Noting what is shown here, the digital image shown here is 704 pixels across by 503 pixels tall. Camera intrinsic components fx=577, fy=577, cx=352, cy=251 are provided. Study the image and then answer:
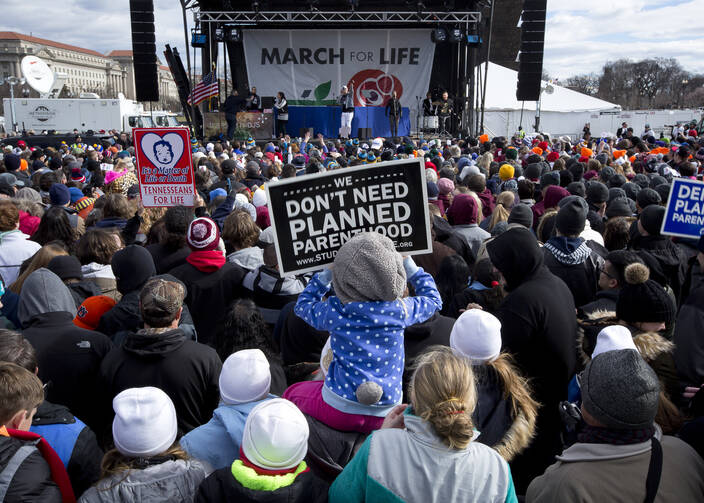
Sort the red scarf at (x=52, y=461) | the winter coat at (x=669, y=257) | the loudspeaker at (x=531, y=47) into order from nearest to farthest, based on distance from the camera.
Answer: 1. the red scarf at (x=52, y=461)
2. the winter coat at (x=669, y=257)
3. the loudspeaker at (x=531, y=47)

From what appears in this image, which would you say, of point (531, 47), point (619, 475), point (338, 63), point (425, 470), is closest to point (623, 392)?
point (619, 475)

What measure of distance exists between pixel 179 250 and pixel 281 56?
1836 cm

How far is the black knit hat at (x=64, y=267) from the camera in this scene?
3717 millimetres

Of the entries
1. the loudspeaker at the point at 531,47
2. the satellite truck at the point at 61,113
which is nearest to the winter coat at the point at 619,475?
the loudspeaker at the point at 531,47

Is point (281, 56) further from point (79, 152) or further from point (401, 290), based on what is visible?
point (401, 290)

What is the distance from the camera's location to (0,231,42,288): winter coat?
4.57m

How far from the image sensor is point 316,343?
3322mm

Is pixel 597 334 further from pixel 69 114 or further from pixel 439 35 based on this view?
pixel 69 114

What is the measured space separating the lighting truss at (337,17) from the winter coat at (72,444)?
17041 mm

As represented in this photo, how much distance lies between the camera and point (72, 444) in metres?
2.31

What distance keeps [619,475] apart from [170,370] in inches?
77.2

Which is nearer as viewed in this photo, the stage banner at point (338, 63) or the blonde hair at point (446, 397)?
the blonde hair at point (446, 397)

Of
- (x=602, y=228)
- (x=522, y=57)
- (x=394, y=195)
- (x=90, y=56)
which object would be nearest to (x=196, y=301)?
(x=394, y=195)

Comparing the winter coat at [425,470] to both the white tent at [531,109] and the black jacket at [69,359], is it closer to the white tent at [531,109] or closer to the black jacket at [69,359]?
the black jacket at [69,359]
